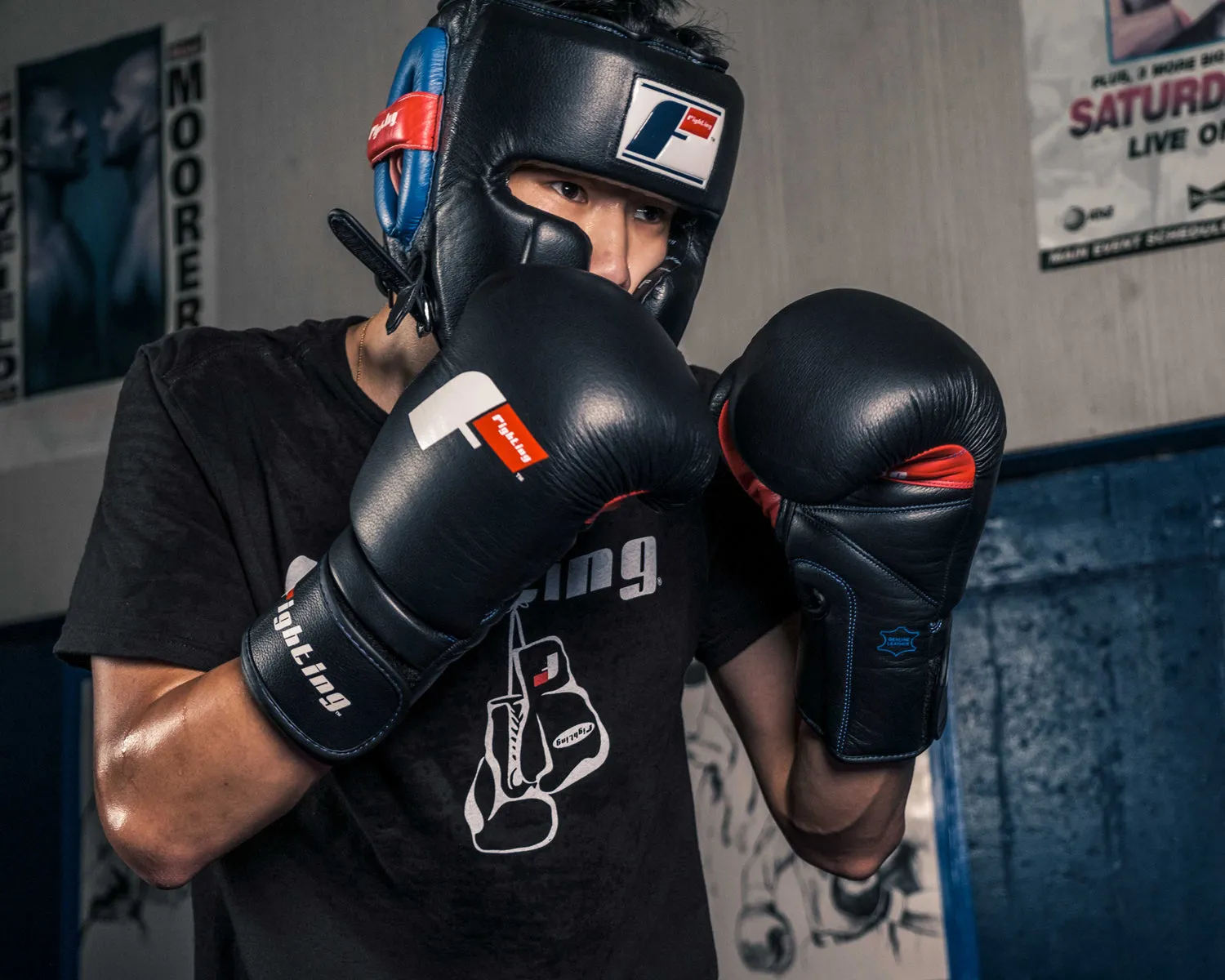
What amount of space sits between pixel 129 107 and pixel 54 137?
0.24m

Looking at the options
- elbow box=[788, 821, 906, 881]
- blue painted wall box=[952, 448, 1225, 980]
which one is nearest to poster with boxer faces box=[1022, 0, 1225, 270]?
blue painted wall box=[952, 448, 1225, 980]

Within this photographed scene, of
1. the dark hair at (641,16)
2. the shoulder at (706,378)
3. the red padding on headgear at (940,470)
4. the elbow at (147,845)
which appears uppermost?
the dark hair at (641,16)

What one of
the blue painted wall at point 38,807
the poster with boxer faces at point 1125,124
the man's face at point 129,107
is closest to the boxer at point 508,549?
the poster with boxer faces at point 1125,124

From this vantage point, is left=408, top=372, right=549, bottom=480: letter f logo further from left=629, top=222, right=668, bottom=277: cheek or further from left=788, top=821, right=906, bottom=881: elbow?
left=788, top=821, right=906, bottom=881: elbow

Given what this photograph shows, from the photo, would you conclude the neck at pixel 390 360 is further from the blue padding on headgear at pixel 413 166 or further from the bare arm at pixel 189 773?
the bare arm at pixel 189 773

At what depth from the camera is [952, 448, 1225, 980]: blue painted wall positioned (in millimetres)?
2502

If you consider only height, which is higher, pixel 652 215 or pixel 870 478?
pixel 652 215

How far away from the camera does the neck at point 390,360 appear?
138 cm

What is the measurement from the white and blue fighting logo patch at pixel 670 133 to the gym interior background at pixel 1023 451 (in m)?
1.55

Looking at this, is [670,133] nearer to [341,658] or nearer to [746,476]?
[746,476]

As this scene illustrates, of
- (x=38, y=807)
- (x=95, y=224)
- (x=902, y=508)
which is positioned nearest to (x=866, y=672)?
(x=902, y=508)

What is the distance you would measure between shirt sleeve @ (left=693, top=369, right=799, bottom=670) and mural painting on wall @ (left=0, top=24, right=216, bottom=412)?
8.16ft

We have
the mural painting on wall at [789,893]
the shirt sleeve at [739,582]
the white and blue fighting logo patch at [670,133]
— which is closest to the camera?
the white and blue fighting logo patch at [670,133]

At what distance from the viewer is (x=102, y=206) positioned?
3.87 meters
